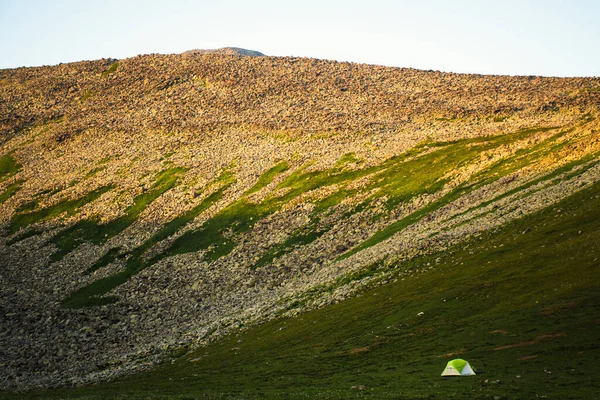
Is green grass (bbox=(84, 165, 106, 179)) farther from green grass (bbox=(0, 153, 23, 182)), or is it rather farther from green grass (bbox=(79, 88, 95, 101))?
green grass (bbox=(79, 88, 95, 101))

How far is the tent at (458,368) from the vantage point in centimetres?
3925

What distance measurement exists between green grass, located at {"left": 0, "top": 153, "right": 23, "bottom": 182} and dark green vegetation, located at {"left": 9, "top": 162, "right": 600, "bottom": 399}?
10749 centimetres

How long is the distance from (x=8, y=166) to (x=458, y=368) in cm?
14907

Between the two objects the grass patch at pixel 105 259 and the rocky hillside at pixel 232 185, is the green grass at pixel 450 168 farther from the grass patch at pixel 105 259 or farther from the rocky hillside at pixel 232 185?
the grass patch at pixel 105 259

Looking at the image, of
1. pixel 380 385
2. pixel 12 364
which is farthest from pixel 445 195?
pixel 12 364

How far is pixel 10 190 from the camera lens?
475ft

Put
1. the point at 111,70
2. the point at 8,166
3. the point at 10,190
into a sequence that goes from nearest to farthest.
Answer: the point at 10,190 → the point at 8,166 → the point at 111,70

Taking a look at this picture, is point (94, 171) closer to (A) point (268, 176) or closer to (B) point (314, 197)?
(A) point (268, 176)

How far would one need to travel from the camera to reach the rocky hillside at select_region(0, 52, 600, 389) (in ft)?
264

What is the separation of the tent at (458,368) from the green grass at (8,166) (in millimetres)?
141643

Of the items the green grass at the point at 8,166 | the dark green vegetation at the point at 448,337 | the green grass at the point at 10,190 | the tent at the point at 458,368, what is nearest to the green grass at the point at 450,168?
the dark green vegetation at the point at 448,337

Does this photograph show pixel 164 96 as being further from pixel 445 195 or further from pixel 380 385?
pixel 380 385

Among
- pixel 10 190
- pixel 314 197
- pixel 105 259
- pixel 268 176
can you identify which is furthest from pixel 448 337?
pixel 10 190

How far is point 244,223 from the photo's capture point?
367 ft
